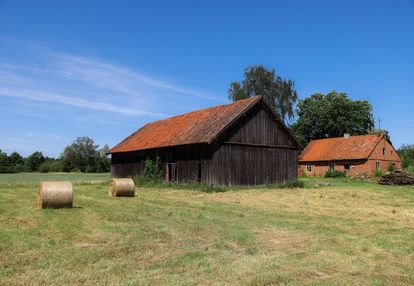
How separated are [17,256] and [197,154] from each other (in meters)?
21.7

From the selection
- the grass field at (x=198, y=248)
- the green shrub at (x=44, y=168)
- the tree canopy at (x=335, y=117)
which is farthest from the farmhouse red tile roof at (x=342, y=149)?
the green shrub at (x=44, y=168)

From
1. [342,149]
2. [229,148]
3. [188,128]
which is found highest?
[188,128]

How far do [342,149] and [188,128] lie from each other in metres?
29.5

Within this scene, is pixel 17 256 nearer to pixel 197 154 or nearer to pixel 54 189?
pixel 54 189

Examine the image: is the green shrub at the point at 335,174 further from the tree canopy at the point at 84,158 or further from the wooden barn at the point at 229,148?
the tree canopy at the point at 84,158

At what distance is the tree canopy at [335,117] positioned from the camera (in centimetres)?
6788

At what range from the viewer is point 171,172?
31125mm

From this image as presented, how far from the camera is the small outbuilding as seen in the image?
167 feet

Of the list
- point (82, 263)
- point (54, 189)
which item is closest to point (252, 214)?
point (54, 189)

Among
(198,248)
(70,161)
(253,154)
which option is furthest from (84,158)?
(198,248)

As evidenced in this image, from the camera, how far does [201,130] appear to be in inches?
1167

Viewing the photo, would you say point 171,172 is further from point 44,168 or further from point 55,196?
point 44,168

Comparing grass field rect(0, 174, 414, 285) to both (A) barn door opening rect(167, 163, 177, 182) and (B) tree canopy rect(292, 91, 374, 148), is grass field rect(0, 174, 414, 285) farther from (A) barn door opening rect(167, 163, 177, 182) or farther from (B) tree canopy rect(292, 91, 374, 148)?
(B) tree canopy rect(292, 91, 374, 148)

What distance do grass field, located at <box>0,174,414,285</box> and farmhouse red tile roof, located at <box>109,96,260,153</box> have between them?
15.1 meters
